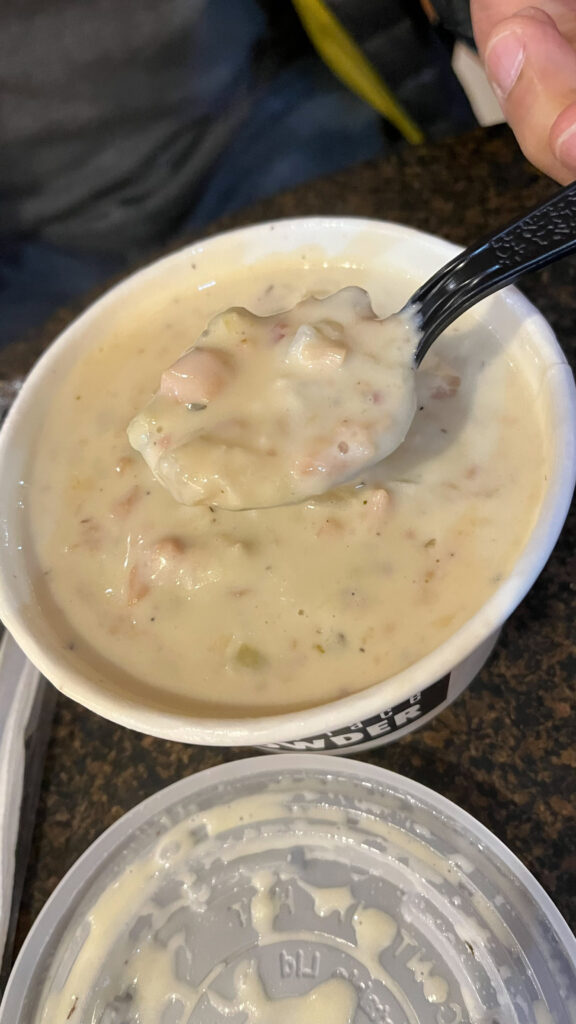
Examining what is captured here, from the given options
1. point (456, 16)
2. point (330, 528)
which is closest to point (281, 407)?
point (330, 528)

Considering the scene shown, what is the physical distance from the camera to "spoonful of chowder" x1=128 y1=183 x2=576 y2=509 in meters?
0.76

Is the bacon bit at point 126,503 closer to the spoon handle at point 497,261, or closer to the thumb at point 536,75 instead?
the spoon handle at point 497,261

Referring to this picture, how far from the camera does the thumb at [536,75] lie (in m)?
0.90

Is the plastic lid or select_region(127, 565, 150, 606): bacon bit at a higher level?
select_region(127, 565, 150, 606): bacon bit

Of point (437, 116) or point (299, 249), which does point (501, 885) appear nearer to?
point (299, 249)

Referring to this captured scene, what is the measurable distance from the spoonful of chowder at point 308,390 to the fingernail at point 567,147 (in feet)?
0.33

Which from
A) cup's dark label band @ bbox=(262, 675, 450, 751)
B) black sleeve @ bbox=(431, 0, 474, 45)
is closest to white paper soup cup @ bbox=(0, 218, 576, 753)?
cup's dark label band @ bbox=(262, 675, 450, 751)

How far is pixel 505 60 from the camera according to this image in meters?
0.94

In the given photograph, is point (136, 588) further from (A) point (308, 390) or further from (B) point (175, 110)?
(B) point (175, 110)

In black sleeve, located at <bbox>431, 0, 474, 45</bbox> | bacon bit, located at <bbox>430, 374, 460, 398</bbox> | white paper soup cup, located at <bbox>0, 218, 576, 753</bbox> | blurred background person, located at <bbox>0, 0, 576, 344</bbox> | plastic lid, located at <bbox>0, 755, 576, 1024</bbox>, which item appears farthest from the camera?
blurred background person, located at <bbox>0, 0, 576, 344</bbox>

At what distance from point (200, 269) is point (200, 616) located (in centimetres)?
52

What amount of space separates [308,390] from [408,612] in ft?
0.80

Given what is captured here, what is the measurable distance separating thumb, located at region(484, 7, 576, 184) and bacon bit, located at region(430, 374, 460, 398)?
26cm

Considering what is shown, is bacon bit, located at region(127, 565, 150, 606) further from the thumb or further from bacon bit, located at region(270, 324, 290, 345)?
the thumb
